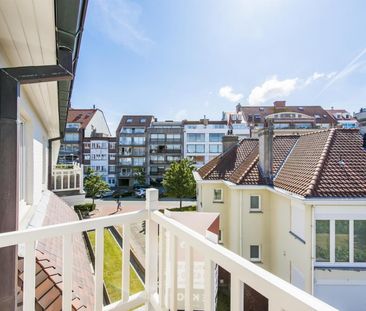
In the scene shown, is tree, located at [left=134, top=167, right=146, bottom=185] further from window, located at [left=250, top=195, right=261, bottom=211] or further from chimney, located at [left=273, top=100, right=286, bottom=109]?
window, located at [left=250, top=195, right=261, bottom=211]

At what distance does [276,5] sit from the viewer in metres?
5.49

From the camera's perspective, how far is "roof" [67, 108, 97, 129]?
36.6 meters

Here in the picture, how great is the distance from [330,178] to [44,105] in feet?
25.7

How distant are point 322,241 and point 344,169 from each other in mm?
2542

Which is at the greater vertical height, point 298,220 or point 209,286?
point 209,286

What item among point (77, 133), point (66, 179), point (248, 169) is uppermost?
point (77, 133)

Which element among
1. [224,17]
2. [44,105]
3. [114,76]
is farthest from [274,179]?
[114,76]

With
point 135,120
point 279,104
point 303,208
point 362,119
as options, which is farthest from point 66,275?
point 279,104

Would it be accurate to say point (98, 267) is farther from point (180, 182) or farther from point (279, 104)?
point (279, 104)

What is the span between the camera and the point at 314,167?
27.3ft

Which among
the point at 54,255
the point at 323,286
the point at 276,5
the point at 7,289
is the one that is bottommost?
the point at 323,286

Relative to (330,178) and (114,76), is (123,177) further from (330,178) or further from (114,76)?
(330,178)

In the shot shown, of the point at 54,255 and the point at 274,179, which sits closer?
the point at 54,255

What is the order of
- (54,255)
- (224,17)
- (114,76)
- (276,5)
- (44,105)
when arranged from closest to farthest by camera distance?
(54,255) → (44,105) → (276,5) → (224,17) → (114,76)
